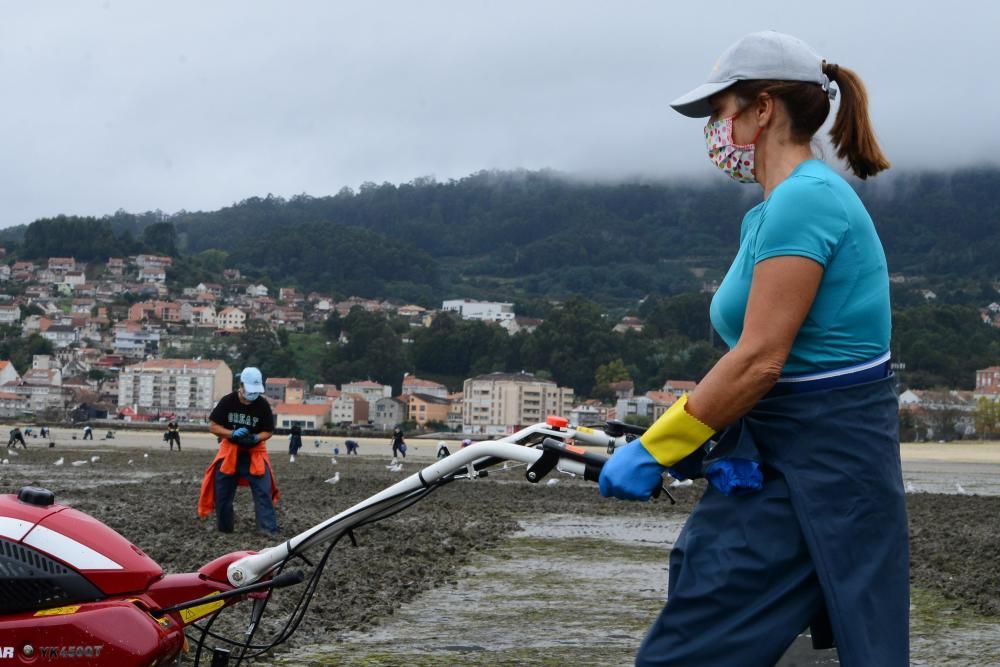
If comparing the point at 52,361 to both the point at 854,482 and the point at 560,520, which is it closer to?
the point at 560,520

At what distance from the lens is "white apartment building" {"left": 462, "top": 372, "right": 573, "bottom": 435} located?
13312 cm

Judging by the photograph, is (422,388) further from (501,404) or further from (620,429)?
(620,429)

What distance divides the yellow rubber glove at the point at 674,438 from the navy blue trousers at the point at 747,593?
160 millimetres

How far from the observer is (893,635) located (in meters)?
3.07

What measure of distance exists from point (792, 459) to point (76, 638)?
2150 millimetres

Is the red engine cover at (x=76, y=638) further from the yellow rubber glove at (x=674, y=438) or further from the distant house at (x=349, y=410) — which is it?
the distant house at (x=349, y=410)

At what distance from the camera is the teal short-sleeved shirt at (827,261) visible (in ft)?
10.2

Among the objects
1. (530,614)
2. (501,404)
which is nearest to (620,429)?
(530,614)

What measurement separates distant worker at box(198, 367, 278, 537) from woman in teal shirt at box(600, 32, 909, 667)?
30.2ft

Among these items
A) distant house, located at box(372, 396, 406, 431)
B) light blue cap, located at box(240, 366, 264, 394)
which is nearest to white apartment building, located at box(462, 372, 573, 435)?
distant house, located at box(372, 396, 406, 431)

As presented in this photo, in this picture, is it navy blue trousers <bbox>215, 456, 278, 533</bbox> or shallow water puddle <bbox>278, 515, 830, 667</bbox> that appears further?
navy blue trousers <bbox>215, 456, 278, 533</bbox>

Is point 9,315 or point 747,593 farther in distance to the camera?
point 9,315

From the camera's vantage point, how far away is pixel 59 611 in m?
4.07

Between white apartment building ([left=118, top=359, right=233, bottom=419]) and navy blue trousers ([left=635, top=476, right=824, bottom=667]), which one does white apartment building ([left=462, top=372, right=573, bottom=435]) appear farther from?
navy blue trousers ([left=635, top=476, right=824, bottom=667])
